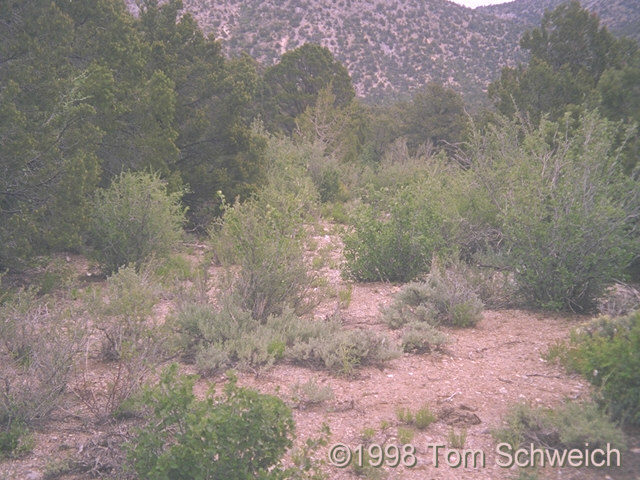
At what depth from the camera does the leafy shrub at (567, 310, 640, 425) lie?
361cm

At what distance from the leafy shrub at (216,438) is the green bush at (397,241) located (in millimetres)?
5611

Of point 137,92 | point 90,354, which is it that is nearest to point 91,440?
point 90,354

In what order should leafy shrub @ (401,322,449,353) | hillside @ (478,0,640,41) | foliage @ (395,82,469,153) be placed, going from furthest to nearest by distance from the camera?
hillside @ (478,0,640,41) → foliage @ (395,82,469,153) → leafy shrub @ (401,322,449,353)

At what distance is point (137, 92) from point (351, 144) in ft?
44.7

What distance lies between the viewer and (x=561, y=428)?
3627 mm

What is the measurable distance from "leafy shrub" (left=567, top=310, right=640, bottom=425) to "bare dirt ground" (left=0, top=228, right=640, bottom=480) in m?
0.19

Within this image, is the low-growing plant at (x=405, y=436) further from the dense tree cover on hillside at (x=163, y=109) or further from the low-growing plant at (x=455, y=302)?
the dense tree cover on hillside at (x=163, y=109)

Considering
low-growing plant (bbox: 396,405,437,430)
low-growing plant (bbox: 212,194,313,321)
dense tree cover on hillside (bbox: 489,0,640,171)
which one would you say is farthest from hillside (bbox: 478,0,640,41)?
low-growing plant (bbox: 396,405,437,430)

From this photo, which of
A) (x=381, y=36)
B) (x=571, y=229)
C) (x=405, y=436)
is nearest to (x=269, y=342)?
(x=405, y=436)

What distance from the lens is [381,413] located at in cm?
434

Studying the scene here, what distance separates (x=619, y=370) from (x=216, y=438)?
2.57m

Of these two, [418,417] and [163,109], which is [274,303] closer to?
[418,417]

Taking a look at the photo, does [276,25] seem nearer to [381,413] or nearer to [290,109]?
[290,109]

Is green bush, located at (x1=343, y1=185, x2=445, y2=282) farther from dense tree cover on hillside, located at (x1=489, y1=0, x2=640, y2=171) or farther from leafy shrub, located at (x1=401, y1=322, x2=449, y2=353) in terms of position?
dense tree cover on hillside, located at (x1=489, y1=0, x2=640, y2=171)
